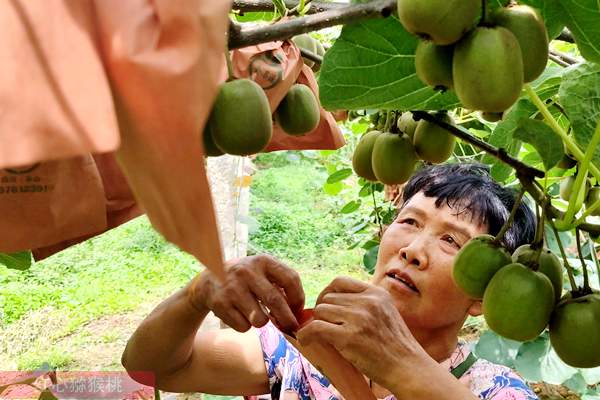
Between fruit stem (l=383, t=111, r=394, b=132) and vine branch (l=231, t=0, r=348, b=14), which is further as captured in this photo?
fruit stem (l=383, t=111, r=394, b=132)

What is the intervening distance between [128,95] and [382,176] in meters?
0.91

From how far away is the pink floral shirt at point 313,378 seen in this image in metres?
1.64

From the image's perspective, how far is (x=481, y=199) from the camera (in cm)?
178

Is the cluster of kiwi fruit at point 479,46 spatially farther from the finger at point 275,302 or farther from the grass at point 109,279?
the grass at point 109,279

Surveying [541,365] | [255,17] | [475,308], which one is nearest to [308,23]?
[255,17]

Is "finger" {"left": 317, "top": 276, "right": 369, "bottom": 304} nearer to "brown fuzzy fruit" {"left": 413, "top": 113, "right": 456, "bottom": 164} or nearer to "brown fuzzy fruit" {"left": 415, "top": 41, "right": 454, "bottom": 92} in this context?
"brown fuzzy fruit" {"left": 413, "top": 113, "right": 456, "bottom": 164}

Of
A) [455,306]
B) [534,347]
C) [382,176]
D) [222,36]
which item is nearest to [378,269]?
[455,306]

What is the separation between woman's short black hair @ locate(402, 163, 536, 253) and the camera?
1721mm

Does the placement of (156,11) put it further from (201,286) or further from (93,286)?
(93,286)

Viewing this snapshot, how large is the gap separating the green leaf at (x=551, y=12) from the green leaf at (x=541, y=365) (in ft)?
5.76

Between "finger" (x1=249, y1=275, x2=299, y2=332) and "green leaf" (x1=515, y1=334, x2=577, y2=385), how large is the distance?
1339 millimetres

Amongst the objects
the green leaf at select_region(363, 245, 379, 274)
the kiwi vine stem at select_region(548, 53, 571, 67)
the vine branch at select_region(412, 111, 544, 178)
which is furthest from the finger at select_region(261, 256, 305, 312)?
the green leaf at select_region(363, 245, 379, 274)

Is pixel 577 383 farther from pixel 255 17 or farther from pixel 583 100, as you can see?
pixel 583 100

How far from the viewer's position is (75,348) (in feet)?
15.9
